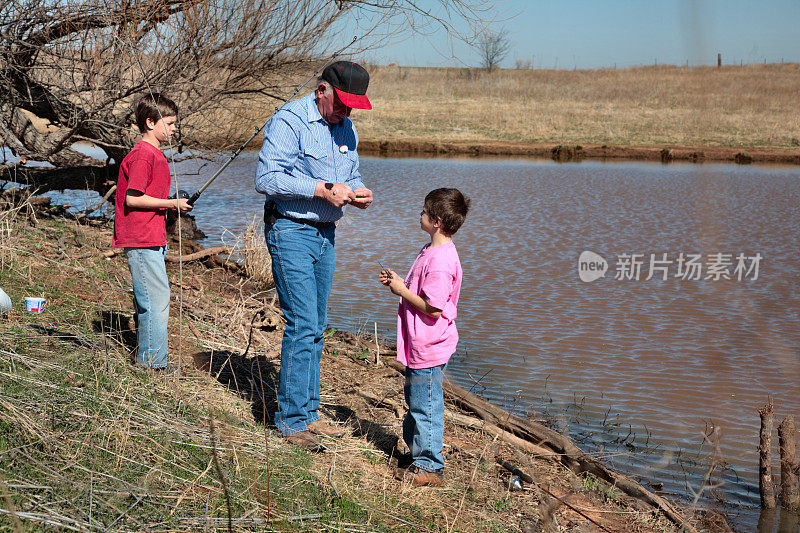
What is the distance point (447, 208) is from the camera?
3650 millimetres

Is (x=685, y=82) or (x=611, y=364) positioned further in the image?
(x=685, y=82)

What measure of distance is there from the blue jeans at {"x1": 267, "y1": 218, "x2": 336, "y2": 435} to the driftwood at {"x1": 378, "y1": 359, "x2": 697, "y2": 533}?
50.7 inches

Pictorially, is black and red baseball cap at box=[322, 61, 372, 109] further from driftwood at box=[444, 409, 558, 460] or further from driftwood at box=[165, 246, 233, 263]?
driftwood at box=[165, 246, 233, 263]

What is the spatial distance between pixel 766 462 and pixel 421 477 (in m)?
2.20

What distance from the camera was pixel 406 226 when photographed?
12562 mm

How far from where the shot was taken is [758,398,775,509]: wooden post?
454 centimetres

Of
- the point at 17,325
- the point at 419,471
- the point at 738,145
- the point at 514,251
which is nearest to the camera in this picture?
the point at 419,471

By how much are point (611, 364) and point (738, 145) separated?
75.8ft

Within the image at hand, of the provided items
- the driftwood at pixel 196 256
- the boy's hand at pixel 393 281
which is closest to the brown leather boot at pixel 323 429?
the boy's hand at pixel 393 281

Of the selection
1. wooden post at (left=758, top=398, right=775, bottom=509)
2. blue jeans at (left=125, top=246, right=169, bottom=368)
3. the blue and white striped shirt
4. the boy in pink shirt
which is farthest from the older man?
wooden post at (left=758, top=398, right=775, bottom=509)

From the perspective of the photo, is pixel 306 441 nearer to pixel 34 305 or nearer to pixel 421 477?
pixel 421 477

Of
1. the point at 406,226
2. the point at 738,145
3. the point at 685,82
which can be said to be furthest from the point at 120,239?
the point at 685,82

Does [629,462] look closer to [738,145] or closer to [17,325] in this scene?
[17,325]

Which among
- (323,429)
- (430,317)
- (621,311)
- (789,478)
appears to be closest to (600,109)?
(621,311)
